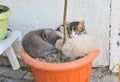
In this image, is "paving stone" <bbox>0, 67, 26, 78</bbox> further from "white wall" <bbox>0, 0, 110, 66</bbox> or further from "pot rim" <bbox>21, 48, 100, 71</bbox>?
"pot rim" <bbox>21, 48, 100, 71</bbox>

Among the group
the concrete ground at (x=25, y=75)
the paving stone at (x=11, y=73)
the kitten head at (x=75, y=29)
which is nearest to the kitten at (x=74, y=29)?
the kitten head at (x=75, y=29)

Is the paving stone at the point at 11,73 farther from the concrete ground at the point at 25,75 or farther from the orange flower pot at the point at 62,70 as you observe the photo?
the orange flower pot at the point at 62,70

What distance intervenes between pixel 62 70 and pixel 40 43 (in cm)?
22

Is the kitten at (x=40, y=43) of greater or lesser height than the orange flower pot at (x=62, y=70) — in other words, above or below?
above

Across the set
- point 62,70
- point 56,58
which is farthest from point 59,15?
point 62,70

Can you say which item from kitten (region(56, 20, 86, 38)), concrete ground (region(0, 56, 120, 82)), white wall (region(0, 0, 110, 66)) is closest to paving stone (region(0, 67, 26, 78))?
concrete ground (region(0, 56, 120, 82))

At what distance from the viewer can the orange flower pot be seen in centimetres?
143

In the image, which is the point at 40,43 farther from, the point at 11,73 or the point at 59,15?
the point at 11,73

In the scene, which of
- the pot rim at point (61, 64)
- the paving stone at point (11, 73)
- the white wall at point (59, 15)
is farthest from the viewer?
the paving stone at point (11, 73)

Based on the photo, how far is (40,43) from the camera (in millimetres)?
1548

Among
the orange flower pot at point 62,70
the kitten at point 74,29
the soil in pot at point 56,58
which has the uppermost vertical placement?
the kitten at point 74,29

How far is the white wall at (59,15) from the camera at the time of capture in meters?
1.80

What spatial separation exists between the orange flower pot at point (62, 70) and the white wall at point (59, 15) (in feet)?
1.17

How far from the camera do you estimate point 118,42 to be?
6.09ft
